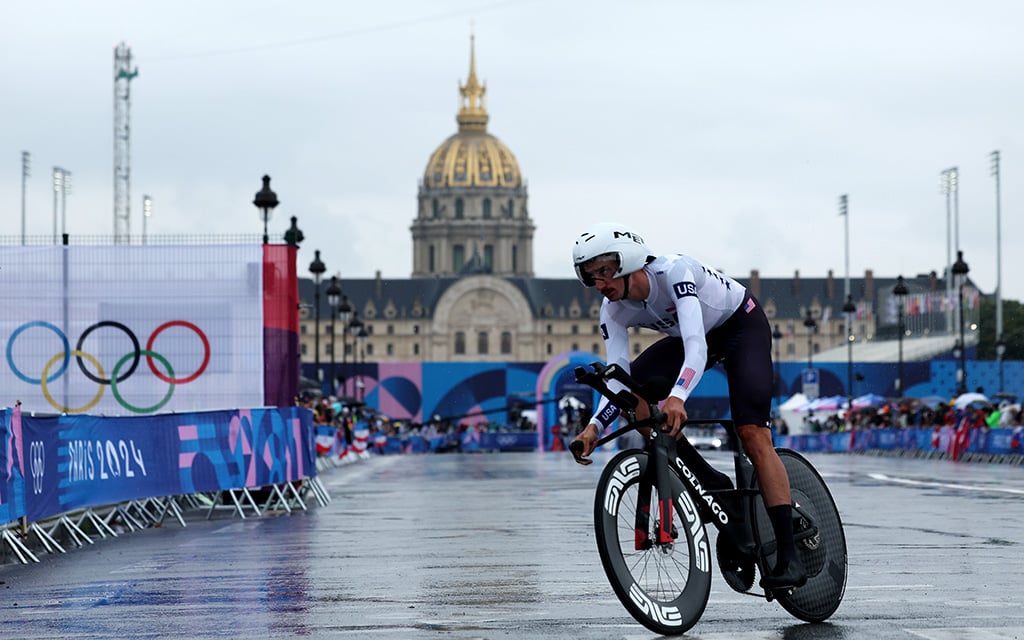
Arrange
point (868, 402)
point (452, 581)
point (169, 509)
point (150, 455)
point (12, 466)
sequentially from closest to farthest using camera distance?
1. point (452, 581)
2. point (12, 466)
3. point (150, 455)
4. point (169, 509)
5. point (868, 402)

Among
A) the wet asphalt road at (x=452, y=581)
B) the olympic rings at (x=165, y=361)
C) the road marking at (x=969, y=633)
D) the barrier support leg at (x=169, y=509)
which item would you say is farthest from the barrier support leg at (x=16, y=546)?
the olympic rings at (x=165, y=361)

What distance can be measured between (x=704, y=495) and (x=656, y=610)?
1.92 feet

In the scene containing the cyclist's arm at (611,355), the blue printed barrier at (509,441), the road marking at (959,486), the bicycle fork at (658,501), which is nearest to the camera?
the bicycle fork at (658,501)

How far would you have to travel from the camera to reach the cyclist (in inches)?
288

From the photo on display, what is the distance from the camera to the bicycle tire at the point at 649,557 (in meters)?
6.98

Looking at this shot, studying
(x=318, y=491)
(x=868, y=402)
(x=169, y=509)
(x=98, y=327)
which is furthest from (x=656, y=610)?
(x=868, y=402)

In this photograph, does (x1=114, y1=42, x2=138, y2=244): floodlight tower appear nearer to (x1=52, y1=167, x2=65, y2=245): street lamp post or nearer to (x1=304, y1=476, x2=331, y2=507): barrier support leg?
(x1=52, y1=167, x2=65, y2=245): street lamp post

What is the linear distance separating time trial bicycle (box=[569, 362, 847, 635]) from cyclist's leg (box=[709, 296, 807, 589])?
0.24 ft

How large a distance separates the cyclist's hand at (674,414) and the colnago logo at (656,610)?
2.02ft

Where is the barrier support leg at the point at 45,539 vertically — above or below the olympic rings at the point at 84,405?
below

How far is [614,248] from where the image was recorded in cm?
729

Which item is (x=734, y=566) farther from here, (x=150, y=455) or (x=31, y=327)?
(x=31, y=327)

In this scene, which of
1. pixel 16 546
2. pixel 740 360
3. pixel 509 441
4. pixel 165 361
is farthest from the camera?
pixel 509 441

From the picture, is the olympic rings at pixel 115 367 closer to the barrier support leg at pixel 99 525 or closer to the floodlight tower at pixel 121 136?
the barrier support leg at pixel 99 525
